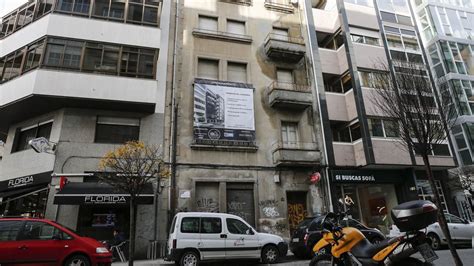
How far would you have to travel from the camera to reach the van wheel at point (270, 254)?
10148 millimetres

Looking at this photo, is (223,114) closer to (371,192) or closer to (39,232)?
(39,232)

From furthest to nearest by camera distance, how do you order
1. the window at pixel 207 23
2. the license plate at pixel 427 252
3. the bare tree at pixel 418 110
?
the window at pixel 207 23
the bare tree at pixel 418 110
the license plate at pixel 427 252

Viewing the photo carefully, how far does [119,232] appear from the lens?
12812mm

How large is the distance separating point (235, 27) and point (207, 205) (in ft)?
37.7

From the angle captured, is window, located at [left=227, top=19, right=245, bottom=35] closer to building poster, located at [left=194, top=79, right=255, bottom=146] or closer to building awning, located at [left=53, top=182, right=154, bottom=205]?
building poster, located at [left=194, top=79, right=255, bottom=146]

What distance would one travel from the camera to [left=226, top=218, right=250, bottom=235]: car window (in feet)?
33.4

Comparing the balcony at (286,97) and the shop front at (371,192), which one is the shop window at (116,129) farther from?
the shop front at (371,192)

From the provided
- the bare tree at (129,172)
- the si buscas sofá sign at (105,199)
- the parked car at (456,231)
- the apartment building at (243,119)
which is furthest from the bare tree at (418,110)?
the si buscas sofá sign at (105,199)

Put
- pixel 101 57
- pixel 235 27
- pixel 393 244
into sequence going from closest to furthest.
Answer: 1. pixel 393 244
2. pixel 101 57
3. pixel 235 27

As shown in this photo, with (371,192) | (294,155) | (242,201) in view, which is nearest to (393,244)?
(242,201)

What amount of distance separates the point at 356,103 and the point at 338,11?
7.06 m

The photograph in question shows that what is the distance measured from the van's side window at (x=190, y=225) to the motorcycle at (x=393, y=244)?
5452 millimetres

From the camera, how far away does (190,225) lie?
9.81 m

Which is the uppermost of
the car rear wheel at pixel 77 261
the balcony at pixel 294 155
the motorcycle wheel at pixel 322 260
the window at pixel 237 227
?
the balcony at pixel 294 155
